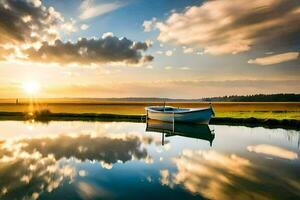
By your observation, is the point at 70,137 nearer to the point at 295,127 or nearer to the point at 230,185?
→ the point at 230,185

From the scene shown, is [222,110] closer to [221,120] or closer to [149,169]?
[221,120]

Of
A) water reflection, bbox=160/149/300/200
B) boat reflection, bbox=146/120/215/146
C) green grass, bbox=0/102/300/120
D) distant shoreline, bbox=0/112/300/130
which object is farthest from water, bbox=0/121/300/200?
green grass, bbox=0/102/300/120

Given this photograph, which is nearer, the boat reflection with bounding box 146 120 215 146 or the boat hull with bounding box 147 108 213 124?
the boat reflection with bounding box 146 120 215 146

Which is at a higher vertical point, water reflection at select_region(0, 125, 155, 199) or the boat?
the boat

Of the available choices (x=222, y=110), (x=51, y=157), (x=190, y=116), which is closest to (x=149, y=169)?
(x=51, y=157)

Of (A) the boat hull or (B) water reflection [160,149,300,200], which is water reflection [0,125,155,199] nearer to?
(B) water reflection [160,149,300,200]

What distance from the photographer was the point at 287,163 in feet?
45.5

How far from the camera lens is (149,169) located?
41.7 ft

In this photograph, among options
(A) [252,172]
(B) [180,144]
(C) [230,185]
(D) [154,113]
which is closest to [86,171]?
(C) [230,185]

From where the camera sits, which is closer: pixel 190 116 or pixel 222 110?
pixel 190 116

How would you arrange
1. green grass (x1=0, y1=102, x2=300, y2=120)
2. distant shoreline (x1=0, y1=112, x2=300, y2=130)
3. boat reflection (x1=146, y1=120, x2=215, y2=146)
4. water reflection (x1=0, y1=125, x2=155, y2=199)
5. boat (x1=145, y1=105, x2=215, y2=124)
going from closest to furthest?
water reflection (x1=0, y1=125, x2=155, y2=199) < boat reflection (x1=146, y1=120, x2=215, y2=146) < distant shoreline (x1=0, y1=112, x2=300, y2=130) < boat (x1=145, y1=105, x2=215, y2=124) < green grass (x1=0, y1=102, x2=300, y2=120)

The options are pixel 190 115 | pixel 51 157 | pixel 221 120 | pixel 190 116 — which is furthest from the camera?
pixel 221 120

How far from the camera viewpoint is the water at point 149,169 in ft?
30.9

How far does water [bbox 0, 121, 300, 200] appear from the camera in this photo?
30.9ft
